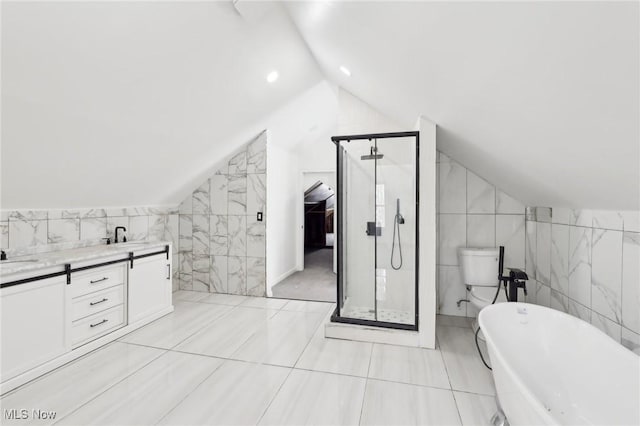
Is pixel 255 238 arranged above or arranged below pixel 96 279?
above

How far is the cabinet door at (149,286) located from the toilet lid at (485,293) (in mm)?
3456

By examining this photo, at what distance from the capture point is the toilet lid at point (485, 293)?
3.04 m

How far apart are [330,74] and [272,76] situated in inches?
27.5

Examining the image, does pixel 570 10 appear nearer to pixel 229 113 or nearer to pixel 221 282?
pixel 229 113

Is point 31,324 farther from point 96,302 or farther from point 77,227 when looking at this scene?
point 77,227

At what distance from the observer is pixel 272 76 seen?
125 inches

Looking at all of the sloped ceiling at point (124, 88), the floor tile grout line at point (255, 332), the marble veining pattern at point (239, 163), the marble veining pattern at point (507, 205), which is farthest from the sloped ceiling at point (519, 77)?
the floor tile grout line at point (255, 332)

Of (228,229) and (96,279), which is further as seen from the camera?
(228,229)

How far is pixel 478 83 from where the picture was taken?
1.60m

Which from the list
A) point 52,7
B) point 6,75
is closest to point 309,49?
point 52,7

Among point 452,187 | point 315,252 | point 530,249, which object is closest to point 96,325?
point 452,187

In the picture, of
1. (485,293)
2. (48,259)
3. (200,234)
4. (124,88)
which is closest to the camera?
(124,88)

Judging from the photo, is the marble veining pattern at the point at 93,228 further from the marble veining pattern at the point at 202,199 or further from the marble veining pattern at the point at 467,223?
the marble veining pattern at the point at 467,223

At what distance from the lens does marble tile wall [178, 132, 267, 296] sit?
418cm
